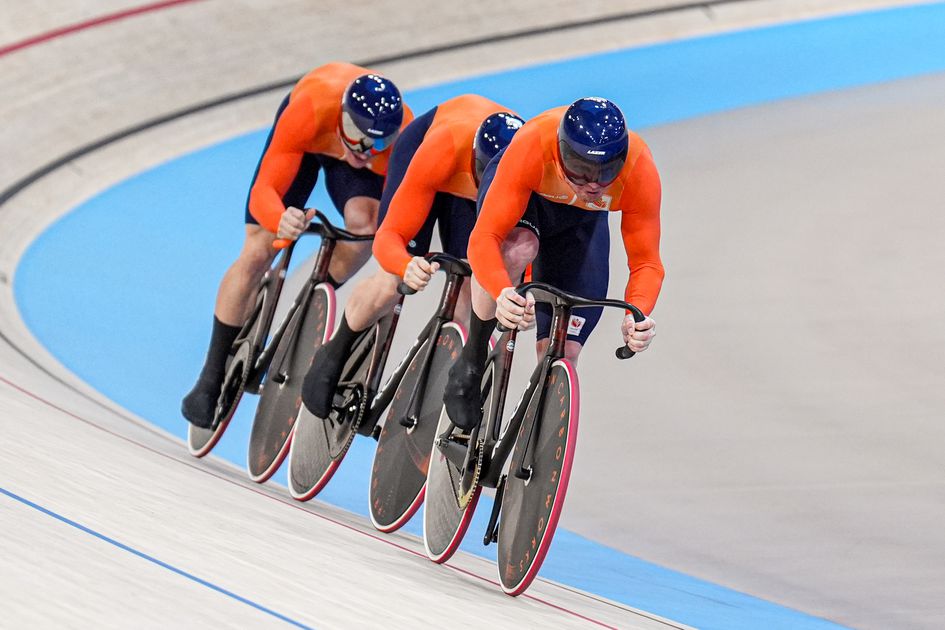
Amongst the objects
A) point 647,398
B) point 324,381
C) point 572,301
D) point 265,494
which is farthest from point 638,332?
point 647,398

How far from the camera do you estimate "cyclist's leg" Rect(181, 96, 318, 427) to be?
13.8ft

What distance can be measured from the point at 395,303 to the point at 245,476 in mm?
988

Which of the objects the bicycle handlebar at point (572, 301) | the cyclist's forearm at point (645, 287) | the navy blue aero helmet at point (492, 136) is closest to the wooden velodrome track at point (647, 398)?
the bicycle handlebar at point (572, 301)

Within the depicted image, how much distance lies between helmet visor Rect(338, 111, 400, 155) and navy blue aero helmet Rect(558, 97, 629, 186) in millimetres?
1130

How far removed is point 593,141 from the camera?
2643 mm

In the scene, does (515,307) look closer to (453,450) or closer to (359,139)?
(453,450)

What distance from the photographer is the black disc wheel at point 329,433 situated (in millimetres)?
3701

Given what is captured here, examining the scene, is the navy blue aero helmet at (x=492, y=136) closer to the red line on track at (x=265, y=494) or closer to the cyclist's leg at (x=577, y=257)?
the cyclist's leg at (x=577, y=257)

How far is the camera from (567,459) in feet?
8.59

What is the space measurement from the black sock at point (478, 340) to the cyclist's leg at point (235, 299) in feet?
4.29

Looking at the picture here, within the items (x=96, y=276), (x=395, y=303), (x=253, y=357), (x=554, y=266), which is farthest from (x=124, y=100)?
(x=554, y=266)

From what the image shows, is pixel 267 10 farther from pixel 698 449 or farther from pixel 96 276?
pixel 698 449

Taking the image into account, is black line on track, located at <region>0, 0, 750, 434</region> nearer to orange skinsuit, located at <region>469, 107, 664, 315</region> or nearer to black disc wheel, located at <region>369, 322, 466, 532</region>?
black disc wheel, located at <region>369, 322, 466, 532</region>

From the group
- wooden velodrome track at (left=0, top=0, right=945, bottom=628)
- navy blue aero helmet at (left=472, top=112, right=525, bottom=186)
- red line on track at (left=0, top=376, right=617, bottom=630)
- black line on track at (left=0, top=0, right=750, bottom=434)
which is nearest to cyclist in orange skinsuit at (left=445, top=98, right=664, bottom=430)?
navy blue aero helmet at (left=472, top=112, right=525, bottom=186)
